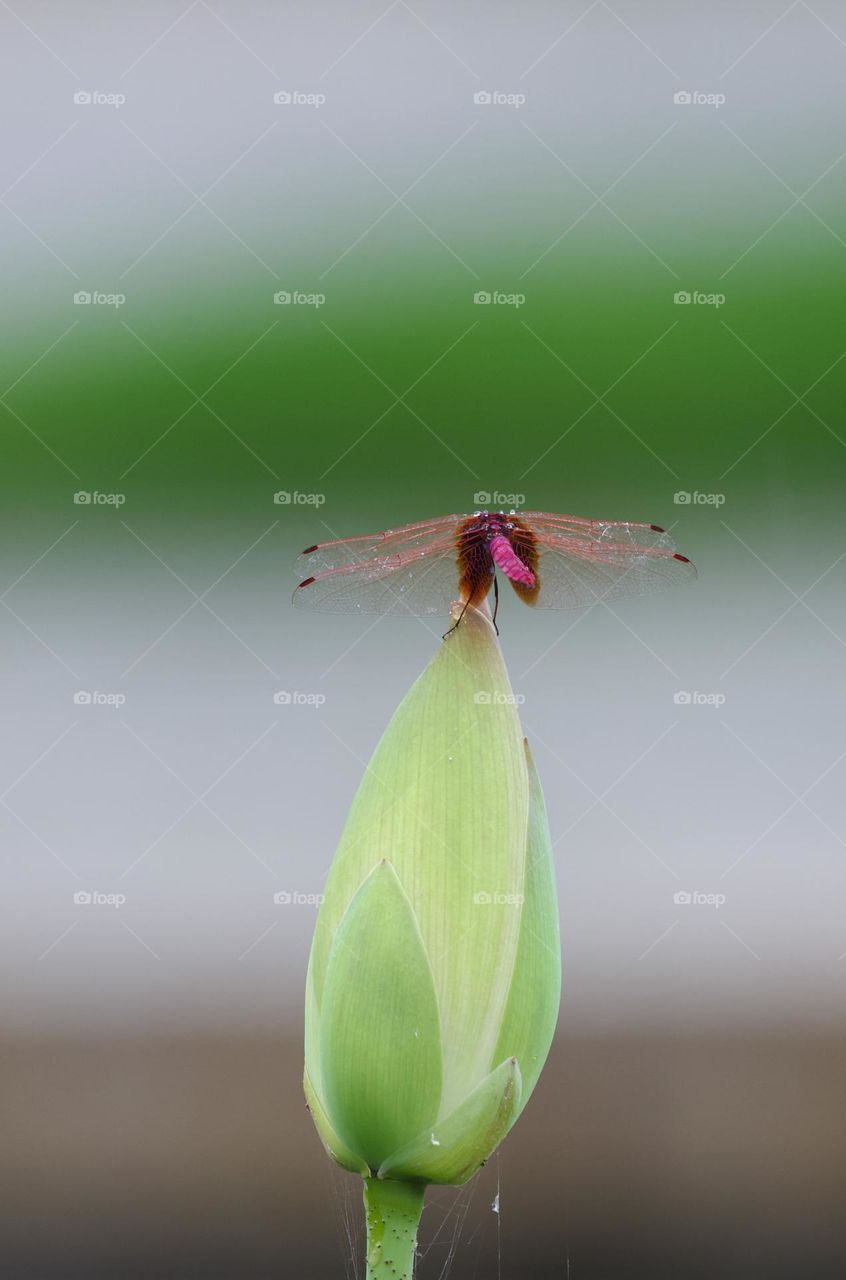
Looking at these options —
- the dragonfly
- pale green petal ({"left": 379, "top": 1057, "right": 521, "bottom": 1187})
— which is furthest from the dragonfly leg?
pale green petal ({"left": 379, "top": 1057, "right": 521, "bottom": 1187})

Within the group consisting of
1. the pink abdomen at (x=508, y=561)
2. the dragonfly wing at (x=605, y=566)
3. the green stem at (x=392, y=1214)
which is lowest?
the green stem at (x=392, y=1214)

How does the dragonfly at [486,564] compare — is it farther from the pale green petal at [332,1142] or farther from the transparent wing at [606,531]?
the pale green petal at [332,1142]

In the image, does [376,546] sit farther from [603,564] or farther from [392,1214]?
[392,1214]

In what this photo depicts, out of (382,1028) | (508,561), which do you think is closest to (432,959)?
(382,1028)

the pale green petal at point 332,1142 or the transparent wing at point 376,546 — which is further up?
the transparent wing at point 376,546

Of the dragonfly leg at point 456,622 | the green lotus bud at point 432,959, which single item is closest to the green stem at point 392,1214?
the green lotus bud at point 432,959

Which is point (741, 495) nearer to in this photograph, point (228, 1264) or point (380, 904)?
point (380, 904)

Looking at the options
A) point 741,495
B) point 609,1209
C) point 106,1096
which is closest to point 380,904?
point 741,495
